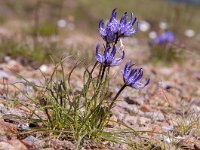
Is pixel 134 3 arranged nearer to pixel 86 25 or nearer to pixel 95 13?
pixel 95 13

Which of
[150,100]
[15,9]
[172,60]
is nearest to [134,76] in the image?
[150,100]

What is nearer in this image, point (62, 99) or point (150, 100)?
point (62, 99)

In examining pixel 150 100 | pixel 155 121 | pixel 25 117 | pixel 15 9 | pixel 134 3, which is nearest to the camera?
pixel 25 117

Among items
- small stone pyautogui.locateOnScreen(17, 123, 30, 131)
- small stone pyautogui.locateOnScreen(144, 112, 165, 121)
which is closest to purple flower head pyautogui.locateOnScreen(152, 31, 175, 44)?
small stone pyautogui.locateOnScreen(144, 112, 165, 121)

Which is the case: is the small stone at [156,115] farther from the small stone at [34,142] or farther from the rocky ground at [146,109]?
the small stone at [34,142]

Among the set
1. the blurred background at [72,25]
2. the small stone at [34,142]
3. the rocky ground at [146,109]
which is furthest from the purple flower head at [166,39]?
the small stone at [34,142]

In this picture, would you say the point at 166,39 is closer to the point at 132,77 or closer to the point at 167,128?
the point at 167,128

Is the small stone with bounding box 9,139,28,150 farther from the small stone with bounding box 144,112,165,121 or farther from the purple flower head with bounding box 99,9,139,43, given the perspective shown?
the small stone with bounding box 144,112,165,121
